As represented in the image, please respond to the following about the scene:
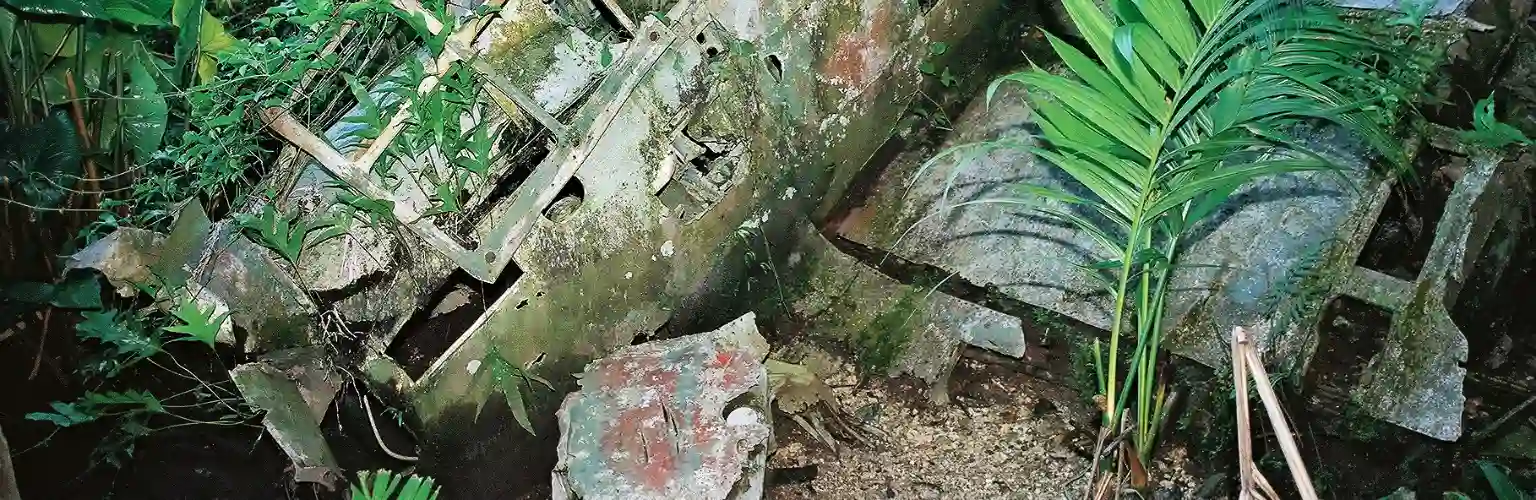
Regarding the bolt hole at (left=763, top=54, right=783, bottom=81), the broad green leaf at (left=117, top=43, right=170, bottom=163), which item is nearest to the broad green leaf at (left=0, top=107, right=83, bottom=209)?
the broad green leaf at (left=117, top=43, right=170, bottom=163)

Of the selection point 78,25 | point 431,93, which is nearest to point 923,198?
point 431,93

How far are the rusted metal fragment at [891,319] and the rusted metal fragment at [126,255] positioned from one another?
180 centimetres

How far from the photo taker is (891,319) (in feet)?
10.8

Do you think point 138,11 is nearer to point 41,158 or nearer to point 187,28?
point 187,28

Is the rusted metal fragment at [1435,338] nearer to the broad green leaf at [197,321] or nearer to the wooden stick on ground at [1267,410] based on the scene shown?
the wooden stick on ground at [1267,410]

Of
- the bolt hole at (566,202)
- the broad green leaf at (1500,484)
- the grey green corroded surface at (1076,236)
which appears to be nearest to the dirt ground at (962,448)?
the grey green corroded surface at (1076,236)

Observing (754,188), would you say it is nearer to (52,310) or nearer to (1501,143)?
(1501,143)

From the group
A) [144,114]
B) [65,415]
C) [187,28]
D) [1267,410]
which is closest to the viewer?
[1267,410]

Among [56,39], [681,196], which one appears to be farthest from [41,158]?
[681,196]

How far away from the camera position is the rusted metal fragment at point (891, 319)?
317 centimetres

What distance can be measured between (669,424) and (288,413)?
977mm

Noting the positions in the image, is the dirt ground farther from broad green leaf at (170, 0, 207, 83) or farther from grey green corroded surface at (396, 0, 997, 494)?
broad green leaf at (170, 0, 207, 83)

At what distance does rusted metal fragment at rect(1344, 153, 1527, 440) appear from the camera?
9.03 ft

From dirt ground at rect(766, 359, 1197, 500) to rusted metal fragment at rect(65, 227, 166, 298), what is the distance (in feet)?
5.71
